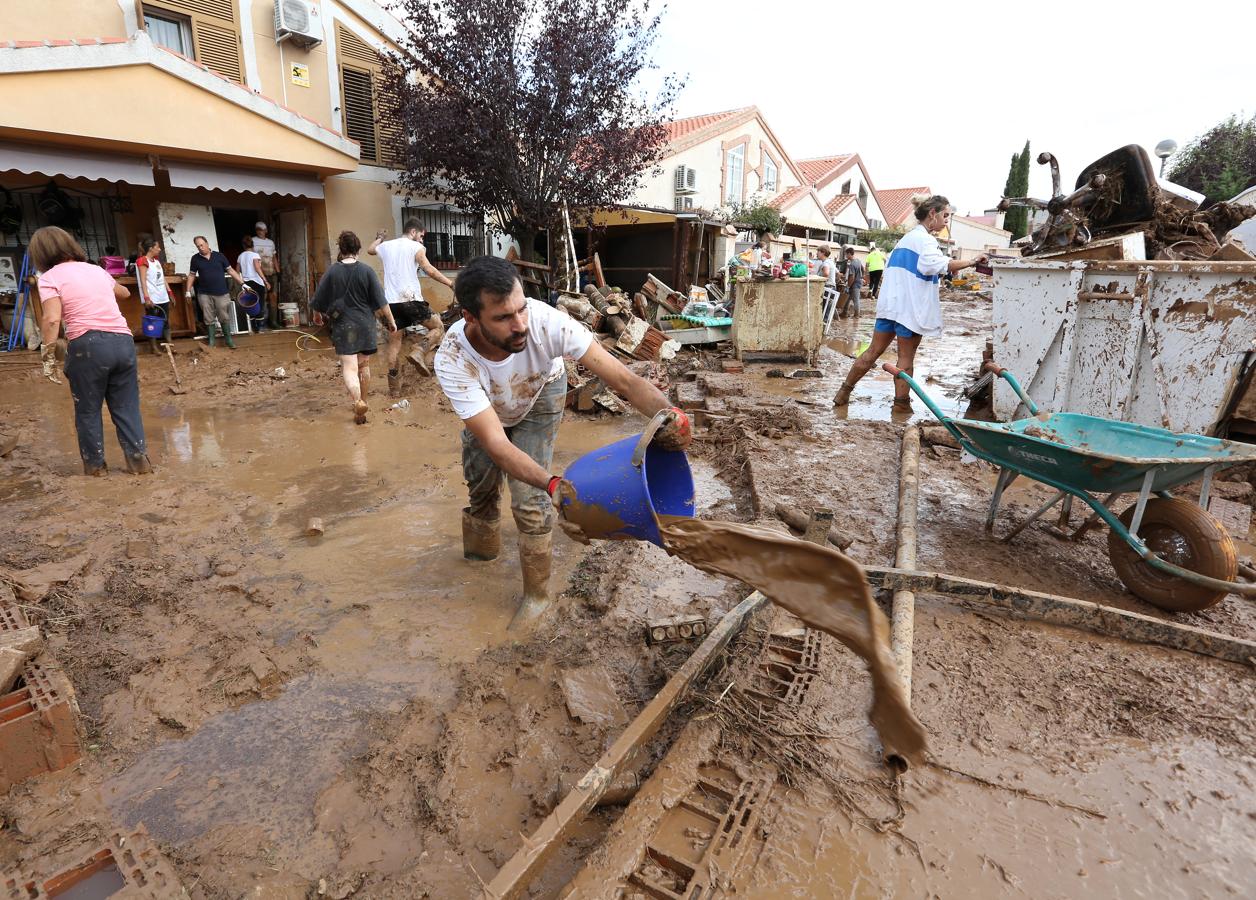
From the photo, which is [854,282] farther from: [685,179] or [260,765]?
[260,765]

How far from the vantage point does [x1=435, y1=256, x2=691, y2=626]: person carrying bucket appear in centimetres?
260

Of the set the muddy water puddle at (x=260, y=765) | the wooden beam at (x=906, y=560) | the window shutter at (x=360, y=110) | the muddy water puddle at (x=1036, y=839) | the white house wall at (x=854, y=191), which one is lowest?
the muddy water puddle at (x=260, y=765)

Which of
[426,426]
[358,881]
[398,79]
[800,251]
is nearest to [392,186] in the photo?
[398,79]

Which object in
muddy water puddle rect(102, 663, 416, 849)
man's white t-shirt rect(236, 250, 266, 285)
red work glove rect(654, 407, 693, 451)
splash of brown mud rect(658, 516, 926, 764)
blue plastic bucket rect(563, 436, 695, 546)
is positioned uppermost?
man's white t-shirt rect(236, 250, 266, 285)

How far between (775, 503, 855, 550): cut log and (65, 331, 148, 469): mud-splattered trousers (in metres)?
4.81

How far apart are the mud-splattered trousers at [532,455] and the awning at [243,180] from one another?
916cm

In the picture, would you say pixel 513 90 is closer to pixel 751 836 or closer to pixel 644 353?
pixel 644 353

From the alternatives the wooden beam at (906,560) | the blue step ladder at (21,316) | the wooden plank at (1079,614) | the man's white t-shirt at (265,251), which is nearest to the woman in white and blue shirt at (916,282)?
the wooden beam at (906,560)

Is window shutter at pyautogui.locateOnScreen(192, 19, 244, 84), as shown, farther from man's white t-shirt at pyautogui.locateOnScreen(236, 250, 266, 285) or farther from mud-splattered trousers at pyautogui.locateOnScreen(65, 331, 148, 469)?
mud-splattered trousers at pyautogui.locateOnScreen(65, 331, 148, 469)

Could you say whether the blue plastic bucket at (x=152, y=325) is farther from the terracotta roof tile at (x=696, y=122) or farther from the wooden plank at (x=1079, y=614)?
the terracotta roof tile at (x=696, y=122)

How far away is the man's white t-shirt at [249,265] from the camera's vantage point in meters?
11.0

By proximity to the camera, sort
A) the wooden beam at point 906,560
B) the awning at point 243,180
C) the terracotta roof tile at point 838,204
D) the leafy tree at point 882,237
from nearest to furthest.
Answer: the wooden beam at point 906,560
the awning at point 243,180
the leafy tree at point 882,237
the terracotta roof tile at point 838,204

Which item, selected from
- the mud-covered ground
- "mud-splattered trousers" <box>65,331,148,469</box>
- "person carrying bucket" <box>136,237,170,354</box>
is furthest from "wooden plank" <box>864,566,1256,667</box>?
"person carrying bucket" <box>136,237,170,354</box>

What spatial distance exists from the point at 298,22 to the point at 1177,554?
13410mm
